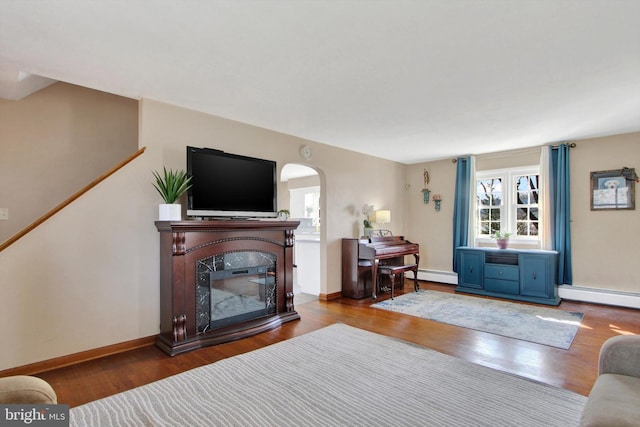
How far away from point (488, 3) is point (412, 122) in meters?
2.10

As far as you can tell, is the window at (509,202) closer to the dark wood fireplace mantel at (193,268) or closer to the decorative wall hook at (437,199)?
the decorative wall hook at (437,199)

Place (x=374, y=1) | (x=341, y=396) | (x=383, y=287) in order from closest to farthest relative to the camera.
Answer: (x=374, y=1) → (x=341, y=396) → (x=383, y=287)

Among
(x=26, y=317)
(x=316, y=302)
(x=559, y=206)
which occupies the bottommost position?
(x=316, y=302)

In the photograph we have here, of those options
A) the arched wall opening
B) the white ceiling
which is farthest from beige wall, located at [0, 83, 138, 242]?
the arched wall opening

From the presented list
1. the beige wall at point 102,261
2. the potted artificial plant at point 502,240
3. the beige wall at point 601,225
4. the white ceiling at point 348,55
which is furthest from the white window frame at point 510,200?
the beige wall at point 102,261

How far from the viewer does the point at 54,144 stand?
3.33 meters

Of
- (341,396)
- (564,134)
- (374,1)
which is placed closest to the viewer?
(374,1)

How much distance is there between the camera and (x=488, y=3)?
170 cm

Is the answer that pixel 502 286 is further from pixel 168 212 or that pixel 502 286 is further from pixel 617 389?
pixel 168 212

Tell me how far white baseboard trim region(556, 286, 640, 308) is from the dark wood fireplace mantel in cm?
428

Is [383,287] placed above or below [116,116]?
below

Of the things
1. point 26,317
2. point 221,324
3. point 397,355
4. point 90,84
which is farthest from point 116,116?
point 397,355

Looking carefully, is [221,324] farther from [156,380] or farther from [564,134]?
[564,134]

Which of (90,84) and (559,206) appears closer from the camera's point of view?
(90,84)
